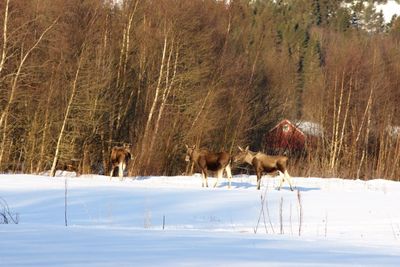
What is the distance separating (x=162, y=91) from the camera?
1216 inches

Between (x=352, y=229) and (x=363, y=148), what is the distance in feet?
76.1

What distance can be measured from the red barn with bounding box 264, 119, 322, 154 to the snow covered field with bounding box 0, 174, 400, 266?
1286 centimetres

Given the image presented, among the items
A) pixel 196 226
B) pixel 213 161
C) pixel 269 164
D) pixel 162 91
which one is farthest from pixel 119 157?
pixel 196 226

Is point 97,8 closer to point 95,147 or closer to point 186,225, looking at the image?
point 95,147

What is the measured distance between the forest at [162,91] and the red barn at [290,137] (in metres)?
0.50

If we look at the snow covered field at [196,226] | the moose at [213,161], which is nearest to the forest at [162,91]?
the moose at [213,161]

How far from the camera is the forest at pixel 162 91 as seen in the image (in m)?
26.1

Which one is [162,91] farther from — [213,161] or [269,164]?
[269,164]

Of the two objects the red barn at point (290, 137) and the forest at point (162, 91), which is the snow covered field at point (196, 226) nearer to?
the forest at point (162, 91)

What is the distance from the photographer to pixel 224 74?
111 ft

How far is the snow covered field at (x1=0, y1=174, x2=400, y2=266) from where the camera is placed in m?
4.85

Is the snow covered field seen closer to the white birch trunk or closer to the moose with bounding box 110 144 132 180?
the moose with bounding box 110 144 132 180

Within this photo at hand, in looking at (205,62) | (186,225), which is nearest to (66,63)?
(205,62)

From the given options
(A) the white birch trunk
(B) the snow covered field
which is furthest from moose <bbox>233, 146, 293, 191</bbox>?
(A) the white birch trunk
